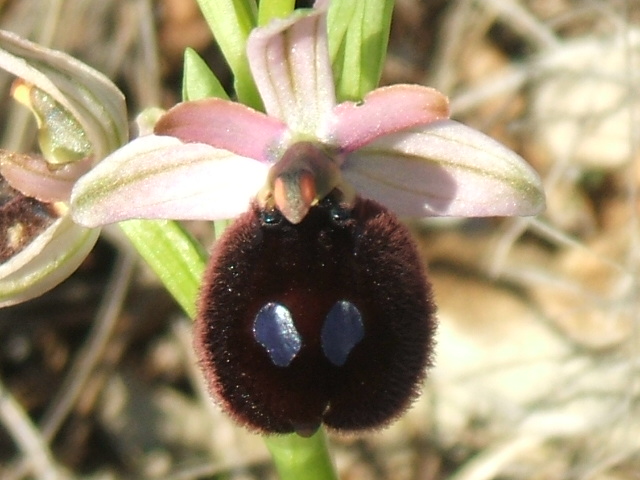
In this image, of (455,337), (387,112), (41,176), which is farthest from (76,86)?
(455,337)

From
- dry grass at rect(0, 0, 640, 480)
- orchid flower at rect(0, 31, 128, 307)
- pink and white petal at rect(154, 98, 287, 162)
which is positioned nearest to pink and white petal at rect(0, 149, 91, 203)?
orchid flower at rect(0, 31, 128, 307)

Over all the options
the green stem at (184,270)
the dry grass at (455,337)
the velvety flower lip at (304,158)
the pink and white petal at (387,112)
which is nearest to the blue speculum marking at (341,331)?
the velvety flower lip at (304,158)

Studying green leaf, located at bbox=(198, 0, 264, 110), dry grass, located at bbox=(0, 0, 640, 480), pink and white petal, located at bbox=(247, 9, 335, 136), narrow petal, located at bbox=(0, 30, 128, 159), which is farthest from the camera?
dry grass, located at bbox=(0, 0, 640, 480)

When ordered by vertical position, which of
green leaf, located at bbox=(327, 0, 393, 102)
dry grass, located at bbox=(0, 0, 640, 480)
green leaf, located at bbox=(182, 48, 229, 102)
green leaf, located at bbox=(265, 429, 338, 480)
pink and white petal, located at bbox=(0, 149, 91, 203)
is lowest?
dry grass, located at bbox=(0, 0, 640, 480)

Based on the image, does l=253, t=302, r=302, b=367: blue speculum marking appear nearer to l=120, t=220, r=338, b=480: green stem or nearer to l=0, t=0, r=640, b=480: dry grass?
l=120, t=220, r=338, b=480: green stem

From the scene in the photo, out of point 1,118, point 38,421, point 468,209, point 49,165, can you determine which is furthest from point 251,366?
point 1,118

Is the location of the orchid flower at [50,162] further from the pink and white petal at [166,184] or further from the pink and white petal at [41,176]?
the pink and white petal at [166,184]

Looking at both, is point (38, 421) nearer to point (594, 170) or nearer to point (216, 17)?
point (216, 17)
